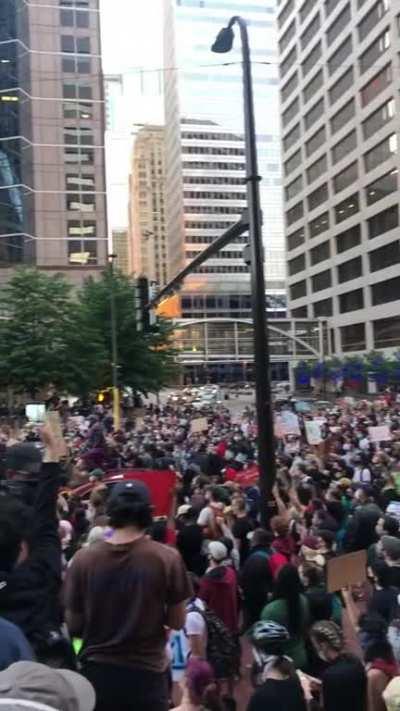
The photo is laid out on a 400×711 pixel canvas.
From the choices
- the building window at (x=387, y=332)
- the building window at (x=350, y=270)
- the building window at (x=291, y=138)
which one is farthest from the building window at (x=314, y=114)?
the building window at (x=387, y=332)

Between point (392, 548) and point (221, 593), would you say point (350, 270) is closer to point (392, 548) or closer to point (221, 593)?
point (392, 548)

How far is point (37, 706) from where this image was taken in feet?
4.70

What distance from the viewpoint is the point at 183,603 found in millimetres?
3314

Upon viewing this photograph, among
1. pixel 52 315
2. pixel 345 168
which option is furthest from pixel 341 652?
pixel 345 168

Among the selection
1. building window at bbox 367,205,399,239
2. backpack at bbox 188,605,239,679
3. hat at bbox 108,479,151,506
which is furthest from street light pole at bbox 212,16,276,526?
building window at bbox 367,205,399,239

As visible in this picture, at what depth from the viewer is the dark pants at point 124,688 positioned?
319 centimetres

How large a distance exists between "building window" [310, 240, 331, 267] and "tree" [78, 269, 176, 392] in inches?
1445

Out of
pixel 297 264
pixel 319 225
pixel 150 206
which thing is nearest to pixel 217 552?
pixel 319 225

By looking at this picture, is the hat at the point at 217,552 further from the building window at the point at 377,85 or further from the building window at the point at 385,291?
the building window at the point at 377,85

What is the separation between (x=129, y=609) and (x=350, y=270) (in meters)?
69.4

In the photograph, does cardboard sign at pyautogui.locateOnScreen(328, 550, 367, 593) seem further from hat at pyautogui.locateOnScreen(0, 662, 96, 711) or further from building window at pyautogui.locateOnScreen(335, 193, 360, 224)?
building window at pyautogui.locateOnScreen(335, 193, 360, 224)

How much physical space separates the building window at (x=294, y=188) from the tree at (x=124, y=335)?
1734 inches

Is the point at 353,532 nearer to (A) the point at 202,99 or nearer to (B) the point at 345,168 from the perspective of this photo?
(B) the point at 345,168

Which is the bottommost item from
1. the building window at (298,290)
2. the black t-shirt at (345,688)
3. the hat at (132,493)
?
the black t-shirt at (345,688)
